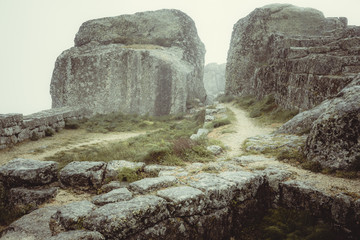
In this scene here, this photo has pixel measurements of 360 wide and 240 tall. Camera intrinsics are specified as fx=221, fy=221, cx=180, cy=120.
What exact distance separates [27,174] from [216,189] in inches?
177

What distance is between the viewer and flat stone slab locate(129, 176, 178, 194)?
4.59 metres

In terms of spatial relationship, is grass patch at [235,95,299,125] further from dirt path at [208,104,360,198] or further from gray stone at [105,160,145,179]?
gray stone at [105,160,145,179]

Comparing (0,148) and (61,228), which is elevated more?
(61,228)

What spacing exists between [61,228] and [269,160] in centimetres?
551

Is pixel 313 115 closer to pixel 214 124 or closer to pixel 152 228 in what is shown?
pixel 214 124

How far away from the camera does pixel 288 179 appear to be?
5.08 meters

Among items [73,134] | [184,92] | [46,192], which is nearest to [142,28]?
[184,92]

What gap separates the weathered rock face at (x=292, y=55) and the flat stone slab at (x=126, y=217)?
32.3 feet

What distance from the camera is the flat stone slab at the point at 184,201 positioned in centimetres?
397

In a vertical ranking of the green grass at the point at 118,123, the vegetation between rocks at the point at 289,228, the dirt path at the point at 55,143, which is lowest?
the dirt path at the point at 55,143

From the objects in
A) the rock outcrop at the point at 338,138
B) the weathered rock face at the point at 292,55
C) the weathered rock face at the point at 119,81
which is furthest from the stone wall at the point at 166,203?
the weathered rock face at the point at 119,81

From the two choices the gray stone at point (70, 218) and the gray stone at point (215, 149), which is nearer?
the gray stone at point (70, 218)

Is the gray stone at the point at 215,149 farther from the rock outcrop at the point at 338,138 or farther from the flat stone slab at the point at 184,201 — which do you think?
the flat stone slab at the point at 184,201

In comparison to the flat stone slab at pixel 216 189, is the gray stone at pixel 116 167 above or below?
below
